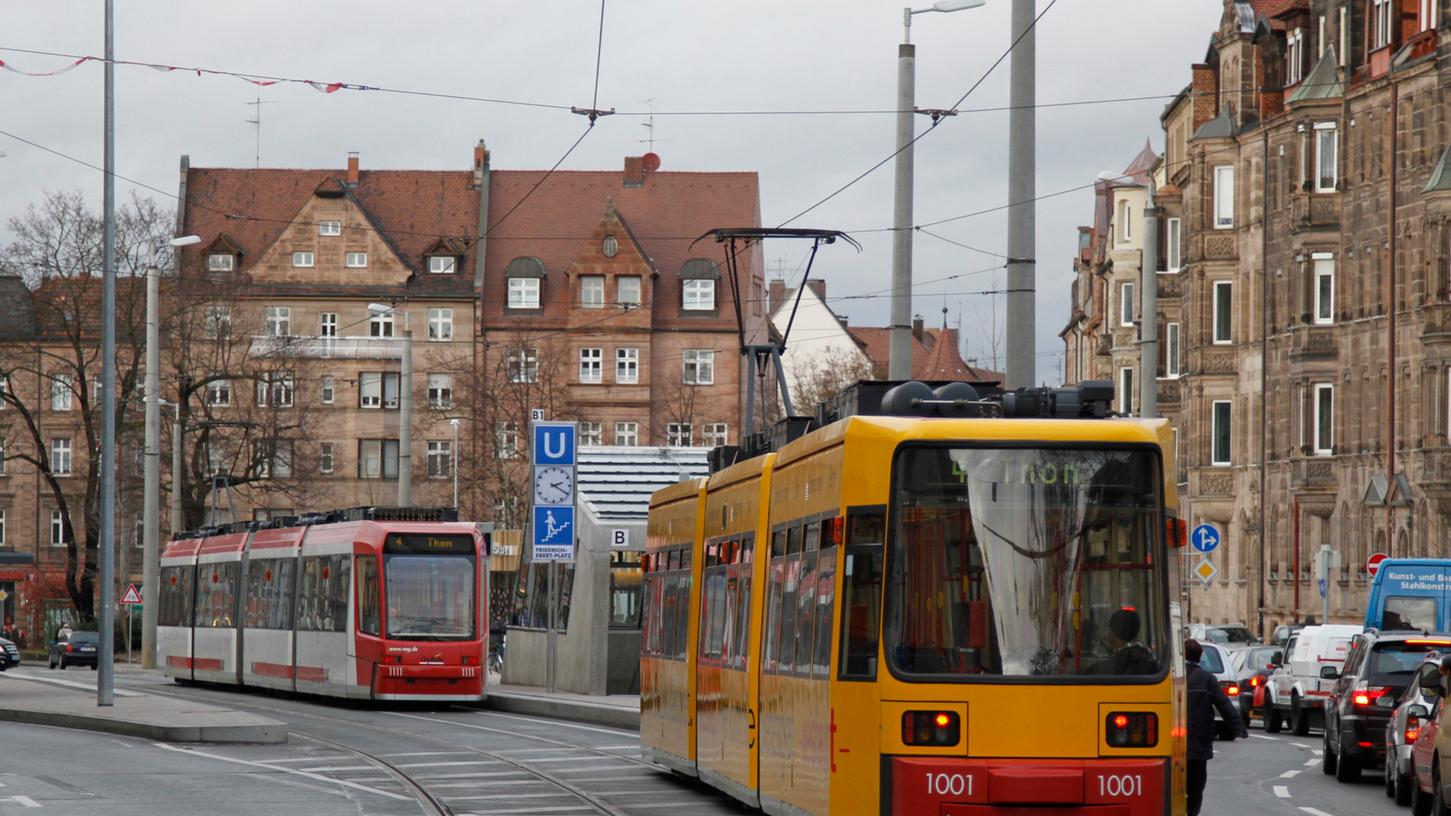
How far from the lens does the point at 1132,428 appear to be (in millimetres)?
13508

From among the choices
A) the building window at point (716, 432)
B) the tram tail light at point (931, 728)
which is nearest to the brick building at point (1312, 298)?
the building window at point (716, 432)

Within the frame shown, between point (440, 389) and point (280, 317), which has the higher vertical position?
point (280, 317)

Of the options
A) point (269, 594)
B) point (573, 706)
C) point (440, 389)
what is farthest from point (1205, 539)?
point (440, 389)

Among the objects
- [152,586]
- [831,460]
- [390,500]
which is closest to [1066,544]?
[831,460]

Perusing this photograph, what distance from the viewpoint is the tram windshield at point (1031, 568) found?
1324 cm

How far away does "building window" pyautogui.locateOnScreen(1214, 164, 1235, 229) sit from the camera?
226 feet

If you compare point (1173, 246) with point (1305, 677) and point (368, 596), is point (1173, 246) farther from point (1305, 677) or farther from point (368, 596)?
point (368, 596)

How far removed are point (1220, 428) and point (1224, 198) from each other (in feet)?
21.0

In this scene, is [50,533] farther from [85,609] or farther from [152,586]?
[152,586]

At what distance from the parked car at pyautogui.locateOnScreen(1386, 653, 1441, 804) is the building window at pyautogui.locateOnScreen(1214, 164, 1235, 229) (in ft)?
156

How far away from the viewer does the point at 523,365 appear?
90.9 metres

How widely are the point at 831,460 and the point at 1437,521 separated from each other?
134 ft

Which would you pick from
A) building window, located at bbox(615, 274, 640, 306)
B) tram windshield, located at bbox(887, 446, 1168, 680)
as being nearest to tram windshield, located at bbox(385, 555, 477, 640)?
tram windshield, located at bbox(887, 446, 1168, 680)

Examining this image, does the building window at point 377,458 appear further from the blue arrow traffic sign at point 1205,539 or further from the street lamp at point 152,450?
the blue arrow traffic sign at point 1205,539
